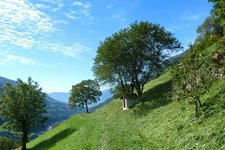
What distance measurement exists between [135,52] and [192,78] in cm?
3836

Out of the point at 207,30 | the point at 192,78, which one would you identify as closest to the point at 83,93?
the point at 207,30

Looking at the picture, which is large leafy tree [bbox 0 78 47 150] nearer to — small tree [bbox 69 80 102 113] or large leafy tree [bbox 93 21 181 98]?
large leafy tree [bbox 93 21 181 98]

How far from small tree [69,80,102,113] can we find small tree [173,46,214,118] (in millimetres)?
81851

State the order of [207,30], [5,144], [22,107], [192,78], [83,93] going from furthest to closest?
1. [5,144]
2. [83,93]
3. [207,30]
4. [22,107]
5. [192,78]

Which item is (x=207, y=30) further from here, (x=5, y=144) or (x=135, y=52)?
(x=5, y=144)

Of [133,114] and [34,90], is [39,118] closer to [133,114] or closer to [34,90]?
[34,90]

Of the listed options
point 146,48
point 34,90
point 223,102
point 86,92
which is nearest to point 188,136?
point 223,102

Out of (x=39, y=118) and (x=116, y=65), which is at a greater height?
(x=116, y=65)

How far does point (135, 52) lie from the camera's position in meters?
70.7

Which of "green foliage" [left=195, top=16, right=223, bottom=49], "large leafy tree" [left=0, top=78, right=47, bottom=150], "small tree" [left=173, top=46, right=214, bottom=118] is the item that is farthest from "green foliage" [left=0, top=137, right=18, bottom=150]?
"small tree" [left=173, top=46, right=214, bottom=118]

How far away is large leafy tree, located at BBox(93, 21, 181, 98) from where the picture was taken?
233ft

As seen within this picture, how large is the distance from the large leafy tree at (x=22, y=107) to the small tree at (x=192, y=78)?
43.2 metres

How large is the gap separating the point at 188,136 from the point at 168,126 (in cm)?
835

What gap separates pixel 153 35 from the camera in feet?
238
